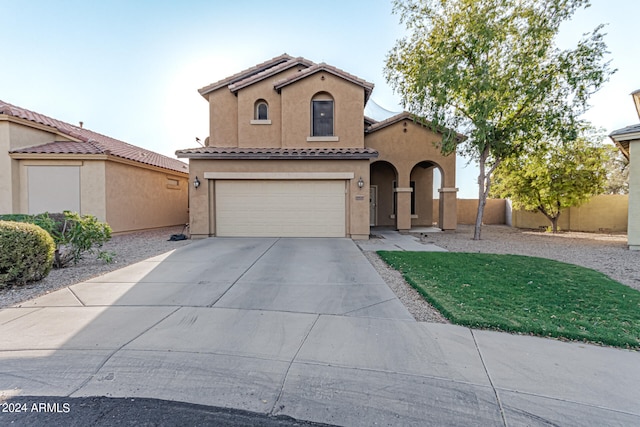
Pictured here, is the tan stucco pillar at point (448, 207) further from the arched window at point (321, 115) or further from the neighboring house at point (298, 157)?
the arched window at point (321, 115)

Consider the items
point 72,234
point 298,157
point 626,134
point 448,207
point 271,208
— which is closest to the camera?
point 72,234

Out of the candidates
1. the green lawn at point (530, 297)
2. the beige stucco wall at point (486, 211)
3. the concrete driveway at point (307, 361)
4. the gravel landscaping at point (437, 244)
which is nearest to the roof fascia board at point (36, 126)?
the gravel landscaping at point (437, 244)

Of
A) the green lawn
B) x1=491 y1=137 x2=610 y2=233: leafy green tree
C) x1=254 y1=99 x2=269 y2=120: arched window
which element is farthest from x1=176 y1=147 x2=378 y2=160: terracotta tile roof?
x1=491 y1=137 x2=610 y2=233: leafy green tree

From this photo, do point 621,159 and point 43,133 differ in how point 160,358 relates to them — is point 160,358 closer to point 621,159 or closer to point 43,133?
point 43,133

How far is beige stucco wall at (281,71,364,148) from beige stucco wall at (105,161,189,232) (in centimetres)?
772

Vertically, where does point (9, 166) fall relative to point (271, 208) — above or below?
above

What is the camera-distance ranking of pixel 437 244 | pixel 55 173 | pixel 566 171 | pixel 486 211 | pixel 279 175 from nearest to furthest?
1. pixel 437 244
2. pixel 279 175
3. pixel 55 173
4. pixel 566 171
5. pixel 486 211

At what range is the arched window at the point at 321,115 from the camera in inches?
541

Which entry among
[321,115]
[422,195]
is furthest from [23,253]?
[422,195]

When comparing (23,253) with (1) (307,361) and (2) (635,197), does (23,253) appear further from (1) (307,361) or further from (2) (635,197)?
(2) (635,197)

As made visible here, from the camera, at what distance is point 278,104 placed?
46.3 ft

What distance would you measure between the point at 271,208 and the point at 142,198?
302 inches

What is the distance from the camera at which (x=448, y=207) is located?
1617cm

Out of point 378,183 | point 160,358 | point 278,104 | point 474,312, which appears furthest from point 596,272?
point 278,104
